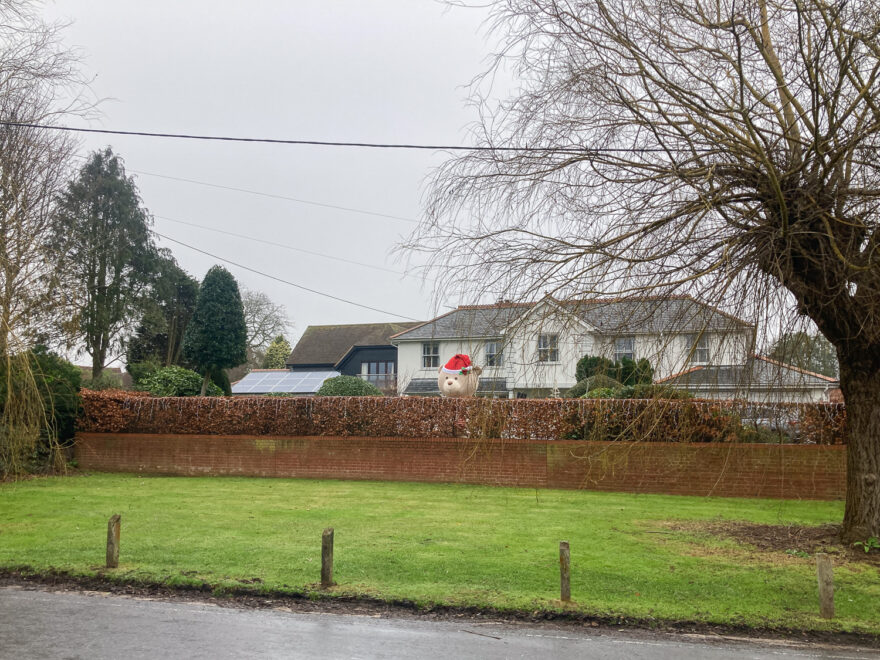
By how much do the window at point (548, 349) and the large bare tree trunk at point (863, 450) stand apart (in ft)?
15.4

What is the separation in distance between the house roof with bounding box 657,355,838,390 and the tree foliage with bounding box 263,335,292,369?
62.3m

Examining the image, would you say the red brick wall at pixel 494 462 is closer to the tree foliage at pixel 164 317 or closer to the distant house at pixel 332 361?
the distant house at pixel 332 361

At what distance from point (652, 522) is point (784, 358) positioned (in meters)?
5.19

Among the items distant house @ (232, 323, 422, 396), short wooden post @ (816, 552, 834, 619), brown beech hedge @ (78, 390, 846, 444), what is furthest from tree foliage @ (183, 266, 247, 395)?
short wooden post @ (816, 552, 834, 619)

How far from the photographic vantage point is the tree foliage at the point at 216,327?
43.1m

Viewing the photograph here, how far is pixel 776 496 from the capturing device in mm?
17141

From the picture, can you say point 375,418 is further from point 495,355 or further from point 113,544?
point 495,355

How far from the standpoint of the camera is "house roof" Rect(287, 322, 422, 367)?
60.8m

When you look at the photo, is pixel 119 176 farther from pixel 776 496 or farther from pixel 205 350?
pixel 776 496

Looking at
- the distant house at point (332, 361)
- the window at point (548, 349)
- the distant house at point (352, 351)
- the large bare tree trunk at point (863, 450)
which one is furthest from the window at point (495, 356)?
the distant house at point (352, 351)

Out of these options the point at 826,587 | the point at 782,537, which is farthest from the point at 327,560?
the point at 782,537

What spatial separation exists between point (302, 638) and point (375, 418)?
45.1 feet

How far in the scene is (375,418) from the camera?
20.9 metres

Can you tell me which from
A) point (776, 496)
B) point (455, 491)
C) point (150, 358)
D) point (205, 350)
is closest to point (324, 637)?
point (455, 491)
